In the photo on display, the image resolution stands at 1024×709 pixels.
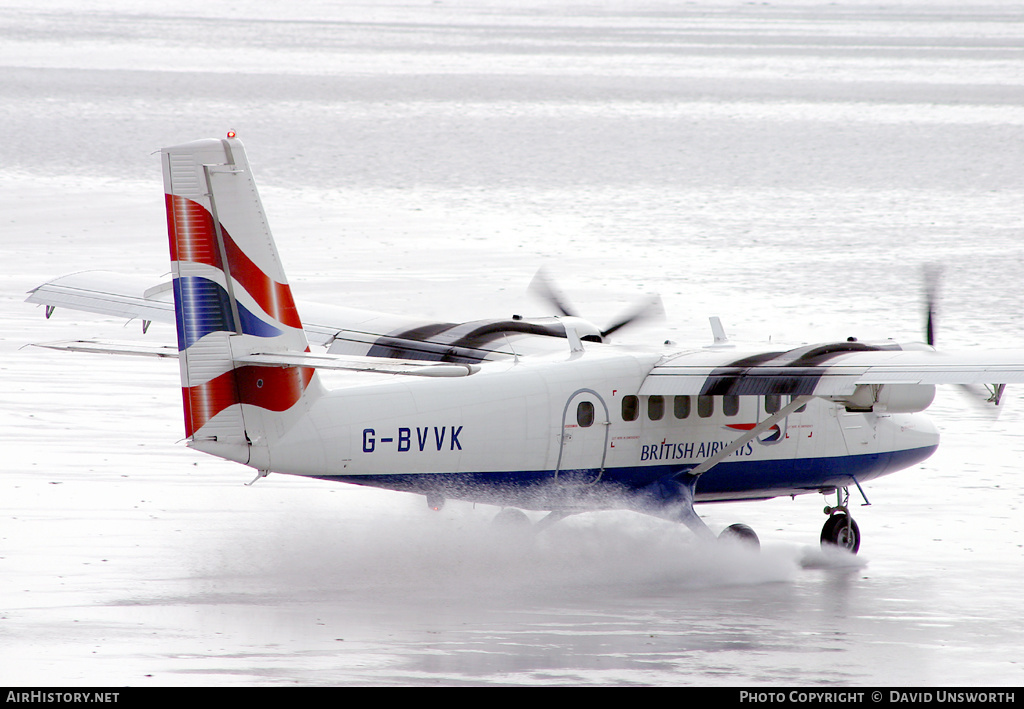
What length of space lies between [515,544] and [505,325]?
3.06m

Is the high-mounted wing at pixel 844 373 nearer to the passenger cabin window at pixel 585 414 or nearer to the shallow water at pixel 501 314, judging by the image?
the passenger cabin window at pixel 585 414

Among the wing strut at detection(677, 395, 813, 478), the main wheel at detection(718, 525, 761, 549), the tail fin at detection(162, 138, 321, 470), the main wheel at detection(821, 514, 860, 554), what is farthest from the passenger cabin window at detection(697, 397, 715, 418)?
the tail fin at detection(162, 138, 321, 470)

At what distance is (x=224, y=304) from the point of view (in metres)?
17.4

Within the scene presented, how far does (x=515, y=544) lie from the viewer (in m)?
20.0

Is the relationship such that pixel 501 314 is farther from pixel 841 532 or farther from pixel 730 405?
pixel 841 532

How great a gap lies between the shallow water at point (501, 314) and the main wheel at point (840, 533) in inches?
11.4

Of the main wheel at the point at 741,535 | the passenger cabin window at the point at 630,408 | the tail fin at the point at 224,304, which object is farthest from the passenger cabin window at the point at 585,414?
the tail fin at the point at 224,304

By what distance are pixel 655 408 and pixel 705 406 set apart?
0.81 meters

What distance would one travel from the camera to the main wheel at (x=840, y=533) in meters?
21.1

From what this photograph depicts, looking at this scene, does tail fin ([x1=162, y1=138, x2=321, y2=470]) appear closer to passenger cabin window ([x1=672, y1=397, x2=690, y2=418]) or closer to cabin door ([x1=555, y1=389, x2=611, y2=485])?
cabin door ([x1=555, y1=389, x2=611, y2=485])
